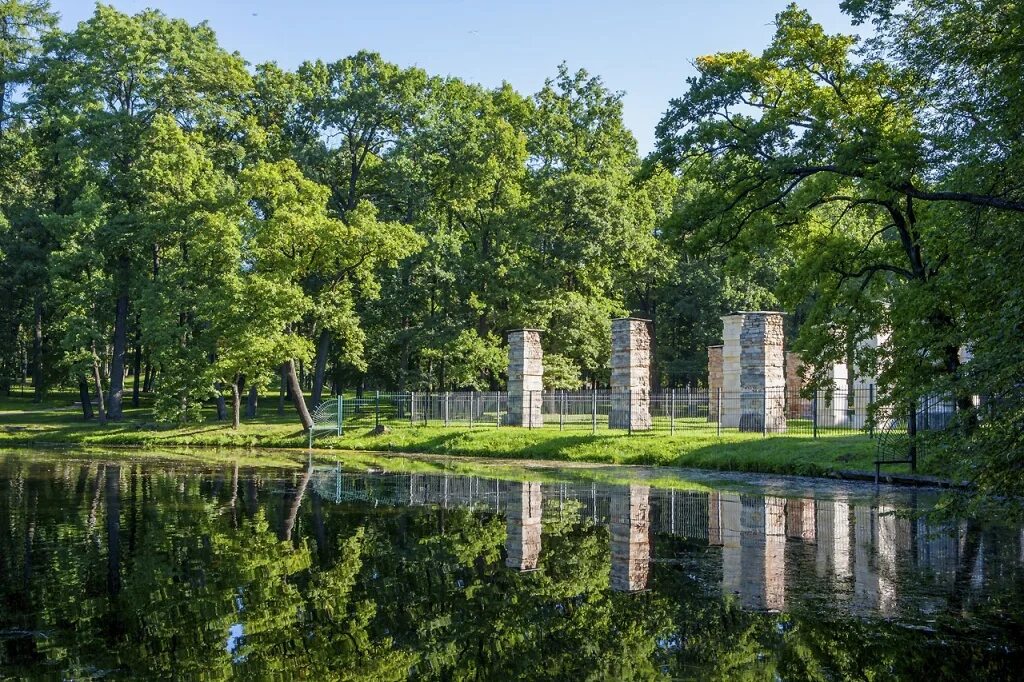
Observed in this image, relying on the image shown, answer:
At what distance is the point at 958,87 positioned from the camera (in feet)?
47.6

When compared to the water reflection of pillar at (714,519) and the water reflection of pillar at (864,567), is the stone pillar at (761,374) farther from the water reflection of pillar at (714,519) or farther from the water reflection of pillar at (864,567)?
the water reflection of pillar at (864,567)

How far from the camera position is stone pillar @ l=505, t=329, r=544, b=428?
121ft

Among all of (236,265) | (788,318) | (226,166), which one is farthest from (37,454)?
(788,318)

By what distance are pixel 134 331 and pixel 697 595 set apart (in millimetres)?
50506

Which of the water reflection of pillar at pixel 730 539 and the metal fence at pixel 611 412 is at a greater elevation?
the metal fence at pixel 611 412

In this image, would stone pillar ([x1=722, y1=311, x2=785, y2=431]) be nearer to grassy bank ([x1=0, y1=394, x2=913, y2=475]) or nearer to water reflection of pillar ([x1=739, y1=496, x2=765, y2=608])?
grassy bank ([x1=0, y1=394, x2=913, y2=475])

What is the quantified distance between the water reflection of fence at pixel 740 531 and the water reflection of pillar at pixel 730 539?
14mm

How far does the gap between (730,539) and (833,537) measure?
4.75ft

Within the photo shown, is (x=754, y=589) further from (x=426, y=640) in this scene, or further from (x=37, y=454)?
(x=37, y=454)

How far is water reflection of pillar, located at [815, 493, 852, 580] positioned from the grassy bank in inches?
229

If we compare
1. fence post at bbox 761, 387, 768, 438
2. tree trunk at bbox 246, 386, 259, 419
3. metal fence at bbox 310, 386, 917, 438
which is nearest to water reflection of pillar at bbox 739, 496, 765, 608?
metal fence at bbox 310, 386, 917, 438

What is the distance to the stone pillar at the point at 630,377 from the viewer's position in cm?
3303

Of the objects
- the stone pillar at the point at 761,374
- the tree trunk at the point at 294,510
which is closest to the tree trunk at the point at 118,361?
the tree trunk at the point at 294,510

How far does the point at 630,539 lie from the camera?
1405 centimetres
